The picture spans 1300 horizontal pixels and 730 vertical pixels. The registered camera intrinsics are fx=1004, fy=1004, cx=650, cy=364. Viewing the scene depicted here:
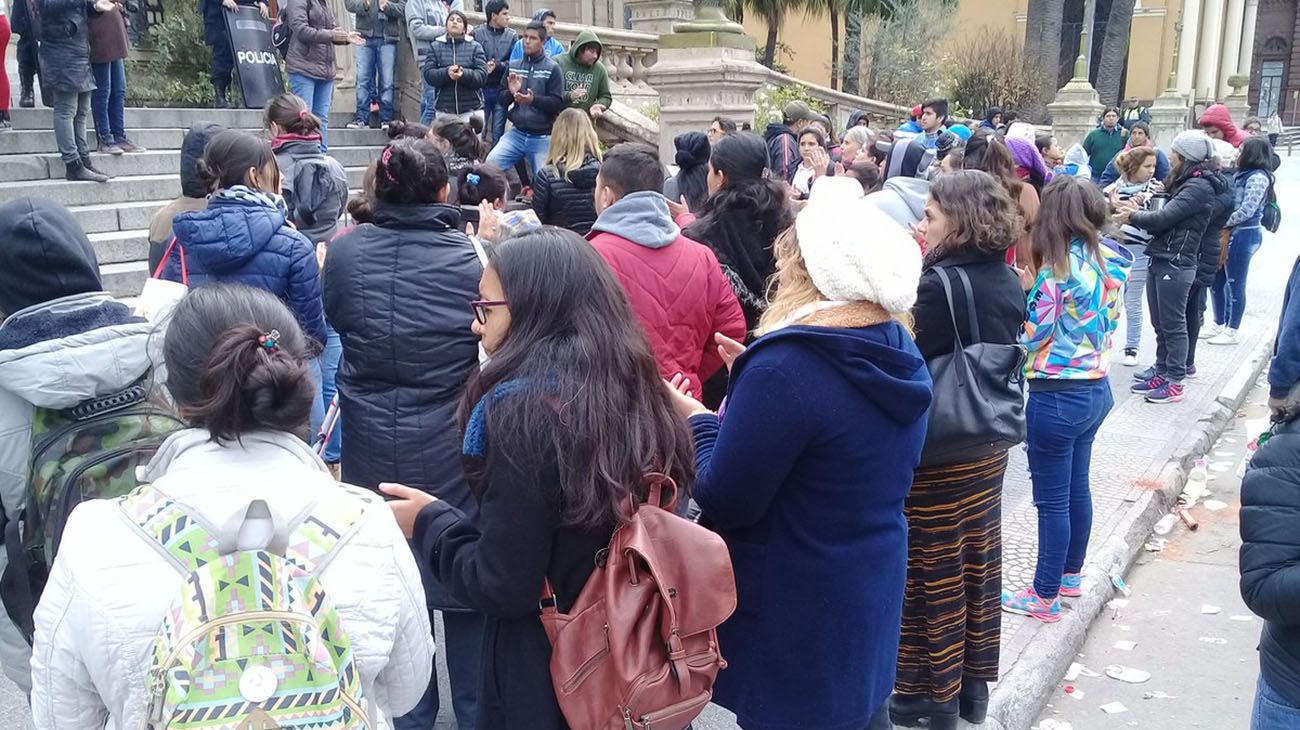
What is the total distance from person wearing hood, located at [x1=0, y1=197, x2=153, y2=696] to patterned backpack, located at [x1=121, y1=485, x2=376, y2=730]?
850 millimetres

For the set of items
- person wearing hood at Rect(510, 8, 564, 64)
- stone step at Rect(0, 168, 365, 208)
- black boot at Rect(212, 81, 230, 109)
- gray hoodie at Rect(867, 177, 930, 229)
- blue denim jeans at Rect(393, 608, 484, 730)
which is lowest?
blue denim jeans at Rect(393, 608, 484, 730)

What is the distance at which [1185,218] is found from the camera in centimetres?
773

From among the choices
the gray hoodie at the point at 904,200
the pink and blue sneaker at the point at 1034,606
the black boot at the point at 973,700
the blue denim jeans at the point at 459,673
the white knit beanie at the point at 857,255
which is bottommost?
the pink and blue sneaker at the point at 1034,606

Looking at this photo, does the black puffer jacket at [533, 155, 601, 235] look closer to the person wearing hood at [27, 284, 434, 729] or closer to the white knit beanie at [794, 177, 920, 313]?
the white knit beanie at [794, 177, 920, 313]

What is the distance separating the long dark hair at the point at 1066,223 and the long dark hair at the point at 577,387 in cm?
278

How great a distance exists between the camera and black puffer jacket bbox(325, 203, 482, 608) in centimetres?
329

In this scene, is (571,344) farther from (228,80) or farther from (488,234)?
(228,80)

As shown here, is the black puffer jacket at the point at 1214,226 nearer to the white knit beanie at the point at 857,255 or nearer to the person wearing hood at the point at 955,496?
the person wearing hood at the point at 955,496

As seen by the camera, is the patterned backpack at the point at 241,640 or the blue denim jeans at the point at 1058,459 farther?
the blue denim jeans at the point at 1058,459

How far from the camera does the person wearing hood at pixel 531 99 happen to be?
9.08m

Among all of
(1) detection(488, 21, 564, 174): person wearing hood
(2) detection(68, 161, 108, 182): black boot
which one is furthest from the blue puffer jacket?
(1) detection(488, 21, 564, 174): person wearing hood

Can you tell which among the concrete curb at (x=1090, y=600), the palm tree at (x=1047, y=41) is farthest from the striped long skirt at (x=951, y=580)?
the palm tree at (x=1047, y=41)

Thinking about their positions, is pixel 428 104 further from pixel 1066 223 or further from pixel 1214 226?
pixel 1066 223

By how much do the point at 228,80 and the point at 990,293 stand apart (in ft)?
33.2
